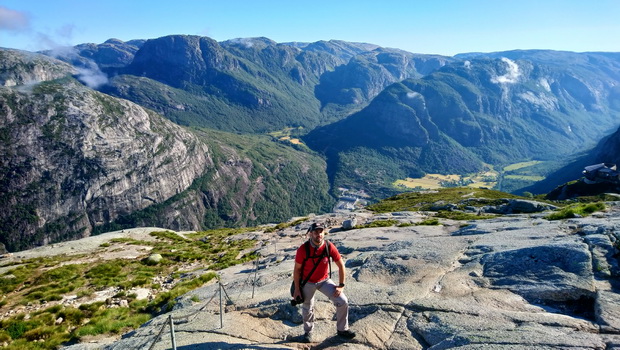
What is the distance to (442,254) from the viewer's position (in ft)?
68.3

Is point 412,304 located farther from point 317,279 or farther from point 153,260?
point 153,260

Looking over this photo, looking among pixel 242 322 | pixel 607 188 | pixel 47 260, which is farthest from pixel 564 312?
pixel 607 188

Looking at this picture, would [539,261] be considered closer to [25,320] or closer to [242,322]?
[242,322]

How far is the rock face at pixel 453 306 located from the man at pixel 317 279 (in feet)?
2.29

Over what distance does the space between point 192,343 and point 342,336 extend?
20.3 feet

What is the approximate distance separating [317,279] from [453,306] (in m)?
6.26

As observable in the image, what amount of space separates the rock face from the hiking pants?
631 mm

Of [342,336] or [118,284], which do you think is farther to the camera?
[118,284]

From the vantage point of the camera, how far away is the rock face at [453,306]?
11109mm

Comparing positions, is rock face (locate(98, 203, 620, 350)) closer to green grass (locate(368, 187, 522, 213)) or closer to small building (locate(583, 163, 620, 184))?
green grass (locate(368, 187, 522, 213))

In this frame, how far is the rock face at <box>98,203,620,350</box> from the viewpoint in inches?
437

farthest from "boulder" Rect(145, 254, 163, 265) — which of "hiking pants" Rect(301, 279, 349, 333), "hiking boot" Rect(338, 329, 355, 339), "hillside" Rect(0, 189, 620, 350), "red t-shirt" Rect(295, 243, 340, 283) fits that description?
"hiking boot" Rect(338, 329, 355, 339)

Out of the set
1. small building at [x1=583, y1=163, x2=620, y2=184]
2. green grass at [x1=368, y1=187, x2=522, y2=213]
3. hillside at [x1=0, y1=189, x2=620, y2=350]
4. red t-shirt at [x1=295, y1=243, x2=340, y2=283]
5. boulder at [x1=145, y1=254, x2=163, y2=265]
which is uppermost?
red t-shirt at [x1=295, y1=243, x2=340, y2=283]

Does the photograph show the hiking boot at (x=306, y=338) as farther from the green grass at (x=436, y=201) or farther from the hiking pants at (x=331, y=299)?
the green grass at (x=436, y=201)
